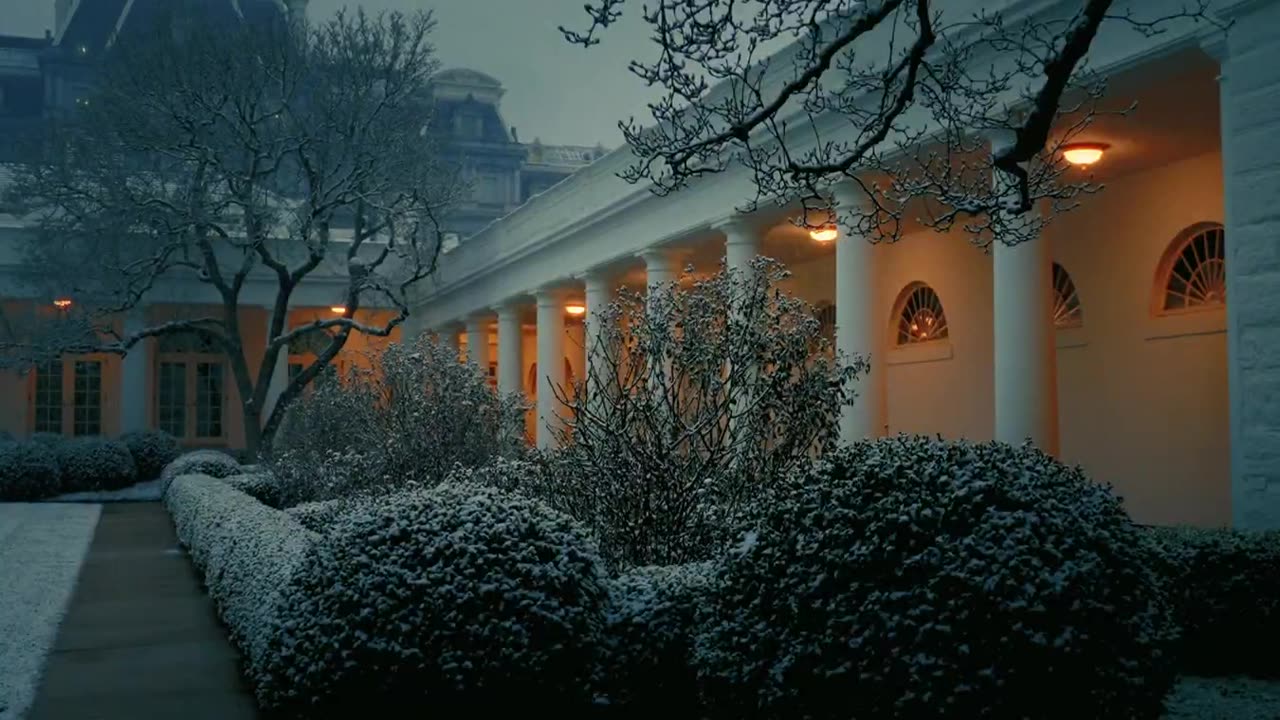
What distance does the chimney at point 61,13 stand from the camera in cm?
4822

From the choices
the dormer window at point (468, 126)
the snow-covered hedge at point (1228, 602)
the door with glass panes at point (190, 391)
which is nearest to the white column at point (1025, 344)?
the snow-covered hedge at point (1228, 602)

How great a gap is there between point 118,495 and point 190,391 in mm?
14074

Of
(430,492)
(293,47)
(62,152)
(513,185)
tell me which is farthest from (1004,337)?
(513,185)

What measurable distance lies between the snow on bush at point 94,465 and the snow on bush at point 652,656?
22.9 m

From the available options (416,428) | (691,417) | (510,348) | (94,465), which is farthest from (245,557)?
(510,348)

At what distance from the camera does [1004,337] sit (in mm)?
12047

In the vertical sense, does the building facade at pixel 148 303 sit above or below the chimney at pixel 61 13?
below

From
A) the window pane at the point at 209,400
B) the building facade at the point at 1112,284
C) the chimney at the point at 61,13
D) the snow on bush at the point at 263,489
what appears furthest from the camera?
the chimney at the point at 61,13

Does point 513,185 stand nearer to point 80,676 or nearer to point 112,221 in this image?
point 112,221

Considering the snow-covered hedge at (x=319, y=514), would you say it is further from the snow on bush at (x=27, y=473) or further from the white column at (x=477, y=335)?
the white column at (x=477, y=335)

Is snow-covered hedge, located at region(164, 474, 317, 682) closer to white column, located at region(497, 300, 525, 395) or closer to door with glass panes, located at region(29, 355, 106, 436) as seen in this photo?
white column, located at region(497, 300, 525, 395)

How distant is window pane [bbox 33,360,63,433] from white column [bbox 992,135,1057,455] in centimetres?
3353

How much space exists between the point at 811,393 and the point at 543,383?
1714cm

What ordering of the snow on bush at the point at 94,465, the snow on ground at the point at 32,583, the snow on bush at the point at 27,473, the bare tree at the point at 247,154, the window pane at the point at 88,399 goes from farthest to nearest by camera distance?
the window pane at the point at 88,399
the snow on bush at the point at 94,465
the snow on bush at the point at 27,473
the bare tree at the point at 247,154
the snow on ground at the point at 32,583
